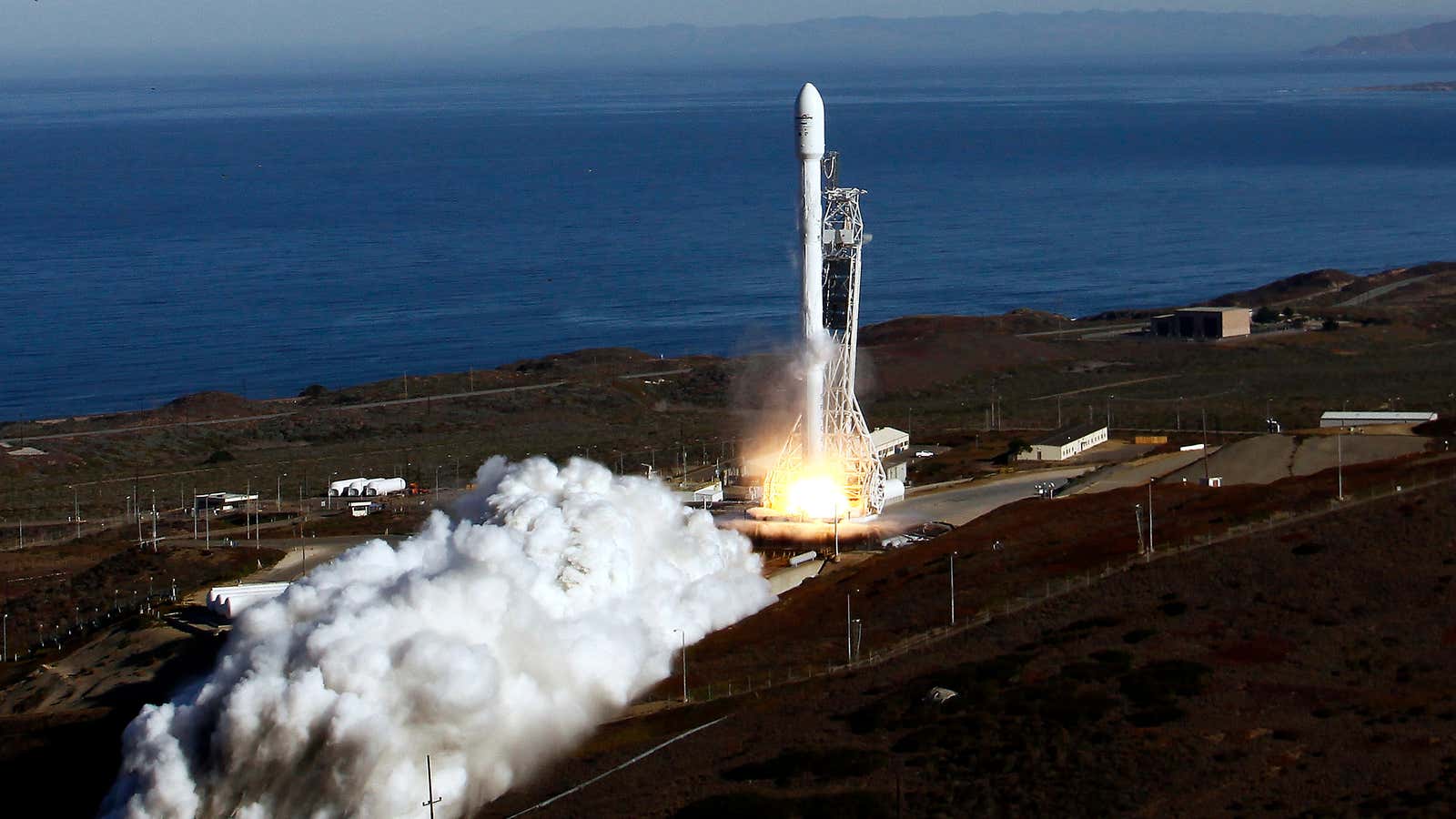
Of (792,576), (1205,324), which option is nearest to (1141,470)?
(792,576)

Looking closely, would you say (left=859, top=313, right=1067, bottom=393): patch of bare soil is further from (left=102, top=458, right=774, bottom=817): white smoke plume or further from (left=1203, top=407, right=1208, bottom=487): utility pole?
(left=102, top=458, right=774, bottom=817): white smoke plume

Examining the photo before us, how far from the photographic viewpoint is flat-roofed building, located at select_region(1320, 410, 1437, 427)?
251 ft

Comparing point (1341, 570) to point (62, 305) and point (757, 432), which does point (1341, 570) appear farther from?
point (62, 305)

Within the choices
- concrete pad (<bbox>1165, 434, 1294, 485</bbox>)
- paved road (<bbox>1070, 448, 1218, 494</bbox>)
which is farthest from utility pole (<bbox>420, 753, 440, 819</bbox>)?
concrete pad (<bbox>1165, 434, 1294, 485</bbox>)

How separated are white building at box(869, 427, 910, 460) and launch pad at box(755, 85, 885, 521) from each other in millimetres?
14241

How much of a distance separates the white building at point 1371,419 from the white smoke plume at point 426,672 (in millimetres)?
36043

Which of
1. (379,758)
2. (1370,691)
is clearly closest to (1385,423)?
(1370,691)

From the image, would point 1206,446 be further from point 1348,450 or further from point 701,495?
point 701,495

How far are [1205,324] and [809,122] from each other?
67551mm

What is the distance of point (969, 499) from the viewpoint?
66375mm

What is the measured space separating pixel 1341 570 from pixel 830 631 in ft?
43.3

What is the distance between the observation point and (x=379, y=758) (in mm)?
40906

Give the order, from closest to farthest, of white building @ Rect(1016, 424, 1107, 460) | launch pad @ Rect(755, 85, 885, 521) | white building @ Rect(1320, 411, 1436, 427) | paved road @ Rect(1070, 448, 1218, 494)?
launch pad @ Rect(755, 85, 885, 521), paved road @ Rect(1070, 448, 1218, 494), white building @ Rect(1016, 424, 1107, 460), white building @ Rect(1320, 411, 1436, 427)

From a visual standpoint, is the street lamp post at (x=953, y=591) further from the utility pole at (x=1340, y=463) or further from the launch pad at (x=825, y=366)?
the utility pole at (x=1340, y=463)
